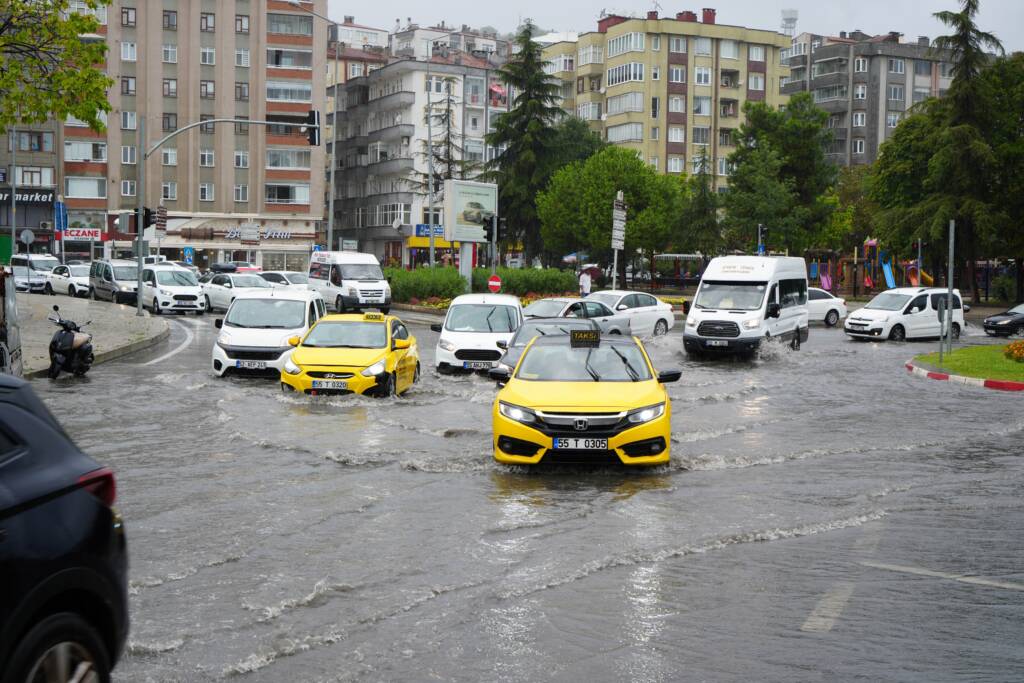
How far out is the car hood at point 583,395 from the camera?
41.3ft

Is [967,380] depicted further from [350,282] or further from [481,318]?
[350,282]

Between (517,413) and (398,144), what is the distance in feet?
315

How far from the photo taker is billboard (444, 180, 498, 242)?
177 feet

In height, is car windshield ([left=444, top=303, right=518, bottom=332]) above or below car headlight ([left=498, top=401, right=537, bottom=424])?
above

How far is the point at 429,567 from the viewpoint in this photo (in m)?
8.48

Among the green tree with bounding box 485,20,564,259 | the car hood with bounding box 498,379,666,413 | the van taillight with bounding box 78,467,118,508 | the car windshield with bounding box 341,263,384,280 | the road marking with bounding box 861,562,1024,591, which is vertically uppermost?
the green tree with bounding box 485,20,564,259

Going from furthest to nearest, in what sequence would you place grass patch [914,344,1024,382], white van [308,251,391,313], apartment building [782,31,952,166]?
apartment building [782,31,952,166] → white van [308,251,391,313] → grass patch [914,344,1024,382]

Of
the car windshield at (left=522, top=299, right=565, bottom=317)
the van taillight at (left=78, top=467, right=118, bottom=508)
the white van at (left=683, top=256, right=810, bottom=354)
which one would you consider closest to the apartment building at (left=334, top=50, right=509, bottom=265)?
the white van at (left=683, top=256, right=810, bottom=354)

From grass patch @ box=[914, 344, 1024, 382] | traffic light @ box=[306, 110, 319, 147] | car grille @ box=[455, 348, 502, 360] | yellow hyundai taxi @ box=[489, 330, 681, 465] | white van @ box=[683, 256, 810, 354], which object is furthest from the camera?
traffic light @ box=[306, 110, 319, 147]

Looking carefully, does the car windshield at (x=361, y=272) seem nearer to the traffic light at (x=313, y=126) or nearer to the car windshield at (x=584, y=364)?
the traffic light at (x=313, y=126)

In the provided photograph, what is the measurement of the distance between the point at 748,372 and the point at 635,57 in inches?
3457

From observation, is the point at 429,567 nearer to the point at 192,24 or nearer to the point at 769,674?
the point at 769,674

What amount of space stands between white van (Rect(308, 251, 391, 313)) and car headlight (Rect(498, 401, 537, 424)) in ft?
116

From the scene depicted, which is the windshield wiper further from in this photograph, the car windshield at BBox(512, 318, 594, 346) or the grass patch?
the grass patch
